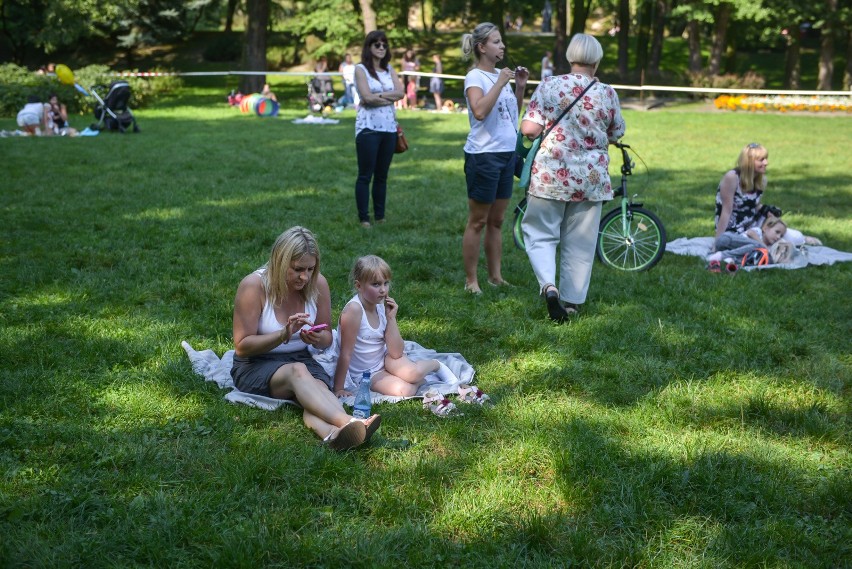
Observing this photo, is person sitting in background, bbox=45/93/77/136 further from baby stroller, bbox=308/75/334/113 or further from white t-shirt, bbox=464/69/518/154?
white t-shirt, bbox=464/69/518/154

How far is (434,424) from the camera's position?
4535 millimetres

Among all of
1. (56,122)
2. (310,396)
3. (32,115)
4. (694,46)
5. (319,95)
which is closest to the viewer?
(310,396)

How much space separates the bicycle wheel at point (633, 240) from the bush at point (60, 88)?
17.7 metres

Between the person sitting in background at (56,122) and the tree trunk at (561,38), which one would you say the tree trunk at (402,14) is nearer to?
the tree trunk at (561,38)

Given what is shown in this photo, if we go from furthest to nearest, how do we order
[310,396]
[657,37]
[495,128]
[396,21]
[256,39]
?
[396,21], [657,37], [256,39], [495,128], [310,396]

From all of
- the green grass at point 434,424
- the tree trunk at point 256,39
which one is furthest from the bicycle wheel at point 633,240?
the tree trunk at point 256,39

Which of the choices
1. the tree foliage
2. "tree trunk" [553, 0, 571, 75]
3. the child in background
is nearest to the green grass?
the child in background

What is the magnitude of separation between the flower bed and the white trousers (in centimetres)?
2334

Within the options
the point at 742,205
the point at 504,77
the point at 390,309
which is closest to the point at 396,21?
the point at 742,205

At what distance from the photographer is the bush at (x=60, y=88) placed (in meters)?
21.4

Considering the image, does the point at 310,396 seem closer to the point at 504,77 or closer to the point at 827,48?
the point at 504,77

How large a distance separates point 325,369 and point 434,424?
86 centimetres

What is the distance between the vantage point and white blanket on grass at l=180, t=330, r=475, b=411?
4.69 metres

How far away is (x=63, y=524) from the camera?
3459mm
